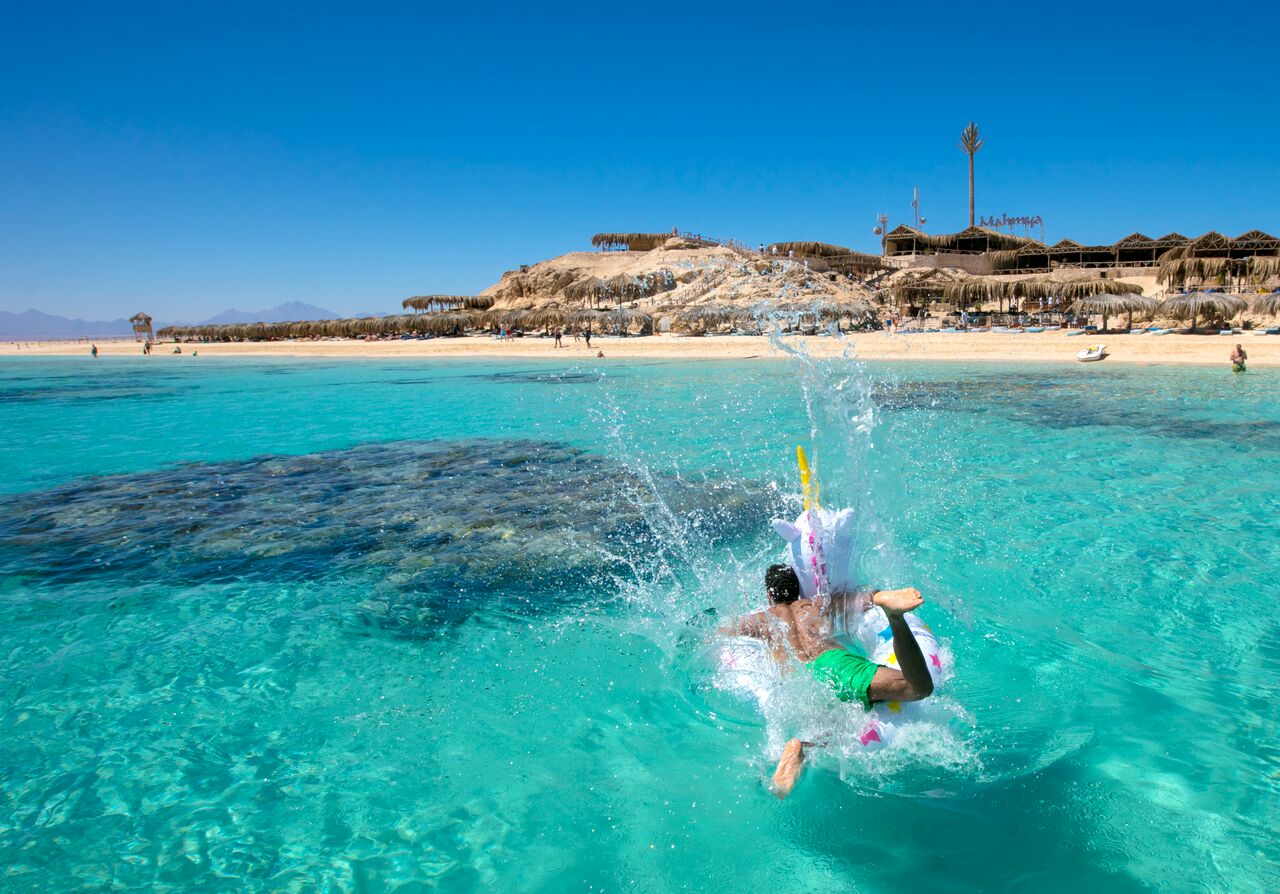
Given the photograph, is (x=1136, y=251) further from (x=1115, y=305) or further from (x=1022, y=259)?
(x=1115, y=305)

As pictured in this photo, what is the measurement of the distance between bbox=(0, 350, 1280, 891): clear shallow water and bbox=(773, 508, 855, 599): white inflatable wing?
84 cm

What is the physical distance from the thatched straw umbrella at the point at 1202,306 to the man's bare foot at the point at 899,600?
33008 mm

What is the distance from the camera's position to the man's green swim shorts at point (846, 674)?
3.24m

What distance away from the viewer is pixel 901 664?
2.98 m

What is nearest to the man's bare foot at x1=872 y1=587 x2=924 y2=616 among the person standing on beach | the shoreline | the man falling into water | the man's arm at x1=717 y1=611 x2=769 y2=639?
the man falling into water

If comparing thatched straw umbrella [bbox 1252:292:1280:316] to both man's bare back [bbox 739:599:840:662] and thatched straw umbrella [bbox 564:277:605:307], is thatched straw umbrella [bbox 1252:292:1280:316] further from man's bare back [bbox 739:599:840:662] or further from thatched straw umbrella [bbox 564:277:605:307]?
man's bare back [bbox 739:599:840:662]

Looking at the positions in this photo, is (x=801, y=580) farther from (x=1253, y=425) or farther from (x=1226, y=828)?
(x=1253, y=425)

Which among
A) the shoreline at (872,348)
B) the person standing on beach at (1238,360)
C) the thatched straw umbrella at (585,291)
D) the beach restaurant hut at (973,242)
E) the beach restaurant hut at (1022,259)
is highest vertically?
the beach restaurant hut at (973,242)

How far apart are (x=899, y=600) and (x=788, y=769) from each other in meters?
1.15

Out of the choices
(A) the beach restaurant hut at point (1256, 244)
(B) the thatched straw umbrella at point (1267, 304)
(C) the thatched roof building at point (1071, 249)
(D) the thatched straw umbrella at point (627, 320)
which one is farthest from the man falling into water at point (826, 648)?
(A) the beach restaurant hut at point (1256, 244)

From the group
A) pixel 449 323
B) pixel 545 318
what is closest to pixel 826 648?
pixel 545 318

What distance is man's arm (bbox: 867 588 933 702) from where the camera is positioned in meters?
2.70

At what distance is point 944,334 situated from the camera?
33.1m

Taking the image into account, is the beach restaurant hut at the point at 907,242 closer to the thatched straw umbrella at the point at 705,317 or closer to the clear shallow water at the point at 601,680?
the thatched straw umbrella at the point at 705,317
